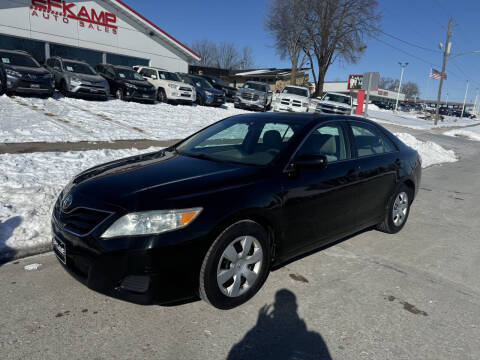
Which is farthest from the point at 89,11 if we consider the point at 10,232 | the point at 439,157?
the point at 10,232

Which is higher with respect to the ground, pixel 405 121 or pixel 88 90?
pixel 88 90

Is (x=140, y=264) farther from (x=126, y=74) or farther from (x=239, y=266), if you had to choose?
(x=126, y=74)

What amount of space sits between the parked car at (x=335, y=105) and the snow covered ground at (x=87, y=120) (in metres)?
7.61

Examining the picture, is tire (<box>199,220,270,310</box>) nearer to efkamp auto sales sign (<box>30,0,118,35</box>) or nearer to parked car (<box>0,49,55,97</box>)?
parked car (<box>0,49,55,97</box>)

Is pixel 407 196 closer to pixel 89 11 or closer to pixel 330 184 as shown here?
pixel 330 184

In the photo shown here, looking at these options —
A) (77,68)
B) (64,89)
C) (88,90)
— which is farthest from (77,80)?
(77,68)

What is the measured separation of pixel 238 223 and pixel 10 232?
261 centimetres

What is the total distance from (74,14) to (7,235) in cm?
2152

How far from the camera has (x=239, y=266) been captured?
116 inches

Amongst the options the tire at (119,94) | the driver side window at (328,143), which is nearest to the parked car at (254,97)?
the tire at (119,94)

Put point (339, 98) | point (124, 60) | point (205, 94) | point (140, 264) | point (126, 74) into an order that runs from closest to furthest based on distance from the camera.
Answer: point (140, 264), point (126, 74), point (205, 94), point (339, 98), point (124, 60)

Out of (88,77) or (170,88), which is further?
(170,88)

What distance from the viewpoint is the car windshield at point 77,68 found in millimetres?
15382

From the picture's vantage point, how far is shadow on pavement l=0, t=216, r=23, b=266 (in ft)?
11.8
